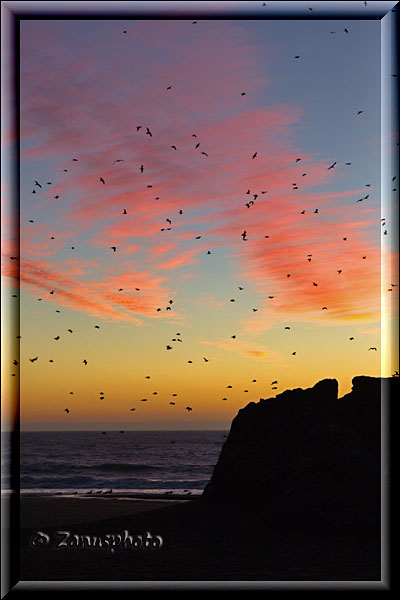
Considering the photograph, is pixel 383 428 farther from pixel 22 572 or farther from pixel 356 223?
pixel 22 572

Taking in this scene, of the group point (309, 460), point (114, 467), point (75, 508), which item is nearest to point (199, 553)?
point (309, 460)

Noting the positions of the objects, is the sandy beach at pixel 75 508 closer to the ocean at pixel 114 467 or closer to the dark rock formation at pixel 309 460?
the ocean at pixel 114 467

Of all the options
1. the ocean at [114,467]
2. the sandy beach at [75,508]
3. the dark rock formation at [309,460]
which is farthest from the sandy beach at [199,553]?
the ocean at [114,467]

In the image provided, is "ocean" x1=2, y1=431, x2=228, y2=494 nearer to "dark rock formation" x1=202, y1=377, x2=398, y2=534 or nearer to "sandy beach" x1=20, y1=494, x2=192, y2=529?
"sandy beach" x1=20, y1=494, x2=192, y2=529

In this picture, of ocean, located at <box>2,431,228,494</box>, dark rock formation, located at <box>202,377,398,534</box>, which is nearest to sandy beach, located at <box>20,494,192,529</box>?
ocean, located at <box>2,431,228,494</box>

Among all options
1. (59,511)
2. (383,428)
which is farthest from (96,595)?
(59,511)
